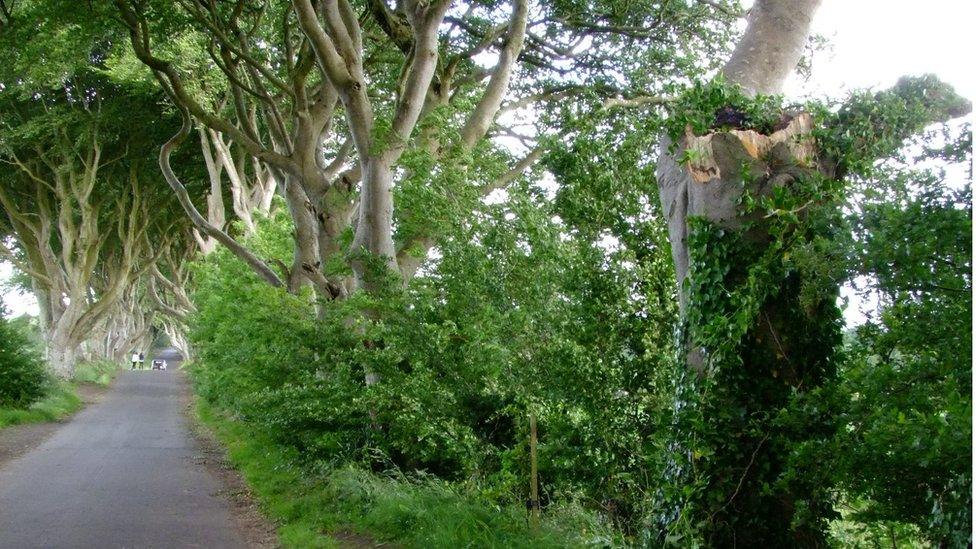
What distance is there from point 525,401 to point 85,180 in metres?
22.5

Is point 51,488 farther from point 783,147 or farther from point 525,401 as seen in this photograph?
point 783,147

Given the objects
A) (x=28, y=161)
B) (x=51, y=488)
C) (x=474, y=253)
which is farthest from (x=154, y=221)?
(x=474, y=253)

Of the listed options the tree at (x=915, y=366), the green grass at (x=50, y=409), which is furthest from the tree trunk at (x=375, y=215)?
the green grass at (x=50, y=409)

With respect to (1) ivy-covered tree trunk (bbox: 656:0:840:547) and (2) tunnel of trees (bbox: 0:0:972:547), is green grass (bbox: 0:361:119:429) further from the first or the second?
(1) ivy-covered tree trunk (bbox: 656:0:840:547)

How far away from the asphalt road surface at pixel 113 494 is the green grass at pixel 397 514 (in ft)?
2.39

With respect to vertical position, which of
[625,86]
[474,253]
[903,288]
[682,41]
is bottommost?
[903,288]

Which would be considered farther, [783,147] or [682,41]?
[682,41]

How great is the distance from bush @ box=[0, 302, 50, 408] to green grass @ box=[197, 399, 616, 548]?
12.3m

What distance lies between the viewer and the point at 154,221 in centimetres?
3819

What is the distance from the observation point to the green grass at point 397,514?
26.4 ft

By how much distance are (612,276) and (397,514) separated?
3.16m

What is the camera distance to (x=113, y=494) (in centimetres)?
1330

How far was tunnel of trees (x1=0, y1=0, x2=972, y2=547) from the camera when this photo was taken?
5281mm

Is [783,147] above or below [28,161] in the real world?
below
